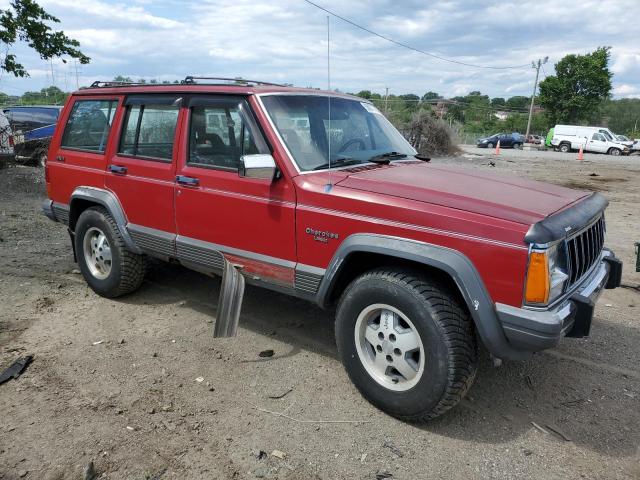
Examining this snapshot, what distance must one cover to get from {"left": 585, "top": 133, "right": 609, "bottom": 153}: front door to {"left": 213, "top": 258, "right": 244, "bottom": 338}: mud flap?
36.2 meters

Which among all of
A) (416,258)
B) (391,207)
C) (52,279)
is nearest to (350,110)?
(391,207)

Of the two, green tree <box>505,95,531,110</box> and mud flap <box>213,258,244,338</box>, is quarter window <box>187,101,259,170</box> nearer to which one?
mud flap <box>213,258,244,338</box>

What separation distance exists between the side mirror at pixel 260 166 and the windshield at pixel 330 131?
199 millimetres

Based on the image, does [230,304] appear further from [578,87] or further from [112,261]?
[578,87]

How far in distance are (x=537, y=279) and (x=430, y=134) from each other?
959 inches

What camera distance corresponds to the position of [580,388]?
3.56 metres

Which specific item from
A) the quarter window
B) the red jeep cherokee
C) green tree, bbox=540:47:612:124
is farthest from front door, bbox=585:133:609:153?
the quarter window

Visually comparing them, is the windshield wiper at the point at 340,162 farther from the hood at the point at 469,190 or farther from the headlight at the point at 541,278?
the headlight at the point at 541,278

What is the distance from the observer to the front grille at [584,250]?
9.93 ft

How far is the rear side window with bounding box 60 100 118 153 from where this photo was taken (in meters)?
4.80

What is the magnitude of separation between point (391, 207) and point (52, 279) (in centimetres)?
423

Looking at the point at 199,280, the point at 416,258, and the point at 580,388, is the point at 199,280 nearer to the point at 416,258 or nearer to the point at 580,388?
the point at 416,258

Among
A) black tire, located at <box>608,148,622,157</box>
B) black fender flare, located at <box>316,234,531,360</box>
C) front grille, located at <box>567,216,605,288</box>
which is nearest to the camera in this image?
black fender flare, located at <box>316,234,531,360</box>

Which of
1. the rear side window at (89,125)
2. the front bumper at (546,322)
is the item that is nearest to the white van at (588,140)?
→ the front bumper at (546,322)
